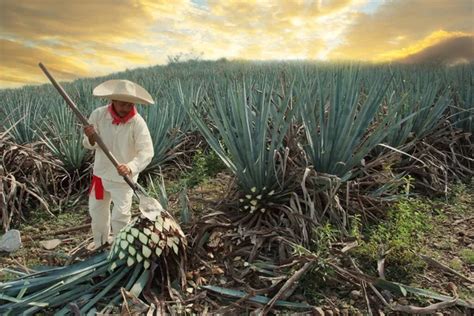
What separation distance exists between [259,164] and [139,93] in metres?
0.88

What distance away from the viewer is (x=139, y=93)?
2.81 m

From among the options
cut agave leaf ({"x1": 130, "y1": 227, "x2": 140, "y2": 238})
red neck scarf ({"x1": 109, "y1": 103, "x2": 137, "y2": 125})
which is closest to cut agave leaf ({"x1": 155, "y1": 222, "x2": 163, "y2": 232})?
cut agave leaf ({"x1": 130, "y1": 227, "x2": 140, "y2": 238})

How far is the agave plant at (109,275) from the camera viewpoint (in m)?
2.47

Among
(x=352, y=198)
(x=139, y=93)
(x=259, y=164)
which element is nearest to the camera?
(x=139, y=93)

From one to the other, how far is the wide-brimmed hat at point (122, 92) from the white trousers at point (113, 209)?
561mm

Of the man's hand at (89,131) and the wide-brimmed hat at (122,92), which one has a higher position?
the wide-brimmed hat at (122,92)

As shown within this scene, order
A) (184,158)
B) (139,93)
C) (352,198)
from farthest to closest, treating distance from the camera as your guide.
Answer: (184,158) → (352,198) → (139,93)

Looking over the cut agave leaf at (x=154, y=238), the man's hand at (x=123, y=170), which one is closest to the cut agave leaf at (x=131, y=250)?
the cut agave leaf at (x=154, y=238)

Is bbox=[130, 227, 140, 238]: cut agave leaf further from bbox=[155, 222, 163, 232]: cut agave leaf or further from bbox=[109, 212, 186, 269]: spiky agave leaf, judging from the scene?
bbox=[155, 222, 163, 232]: cut agave leaf

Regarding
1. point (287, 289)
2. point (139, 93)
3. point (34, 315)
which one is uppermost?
point (139, 93)

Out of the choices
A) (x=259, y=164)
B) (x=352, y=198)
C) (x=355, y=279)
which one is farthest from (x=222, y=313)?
(x=352, y=198)

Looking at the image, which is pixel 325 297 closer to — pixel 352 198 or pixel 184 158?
pixel 352 198

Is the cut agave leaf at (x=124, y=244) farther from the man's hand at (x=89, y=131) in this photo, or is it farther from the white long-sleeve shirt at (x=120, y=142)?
the man's hand at (x=89, y=131)

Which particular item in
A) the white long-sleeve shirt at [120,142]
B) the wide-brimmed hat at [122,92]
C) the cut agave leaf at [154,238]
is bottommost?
the cut agave leaf at [154,238]
